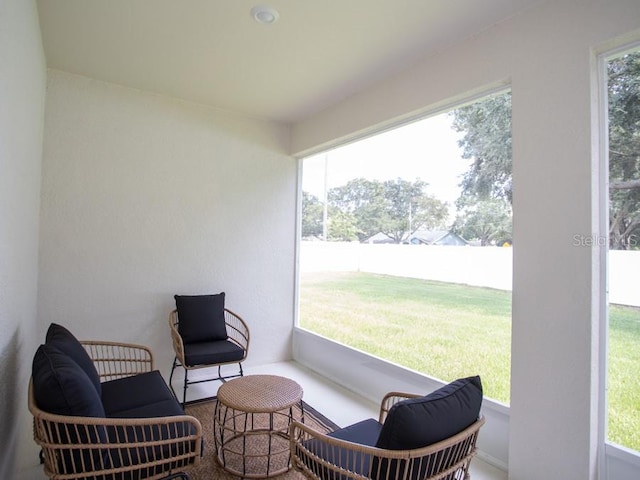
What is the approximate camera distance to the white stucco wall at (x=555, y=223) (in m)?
1.90

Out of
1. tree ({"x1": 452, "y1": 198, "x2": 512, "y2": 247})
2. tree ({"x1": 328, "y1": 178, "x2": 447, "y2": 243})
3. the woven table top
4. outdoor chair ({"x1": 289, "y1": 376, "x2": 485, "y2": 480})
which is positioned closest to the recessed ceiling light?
tree ({"x1": 328, "y1": 178, "x2": 447, "y2": 243})

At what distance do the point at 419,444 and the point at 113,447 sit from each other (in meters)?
1.24

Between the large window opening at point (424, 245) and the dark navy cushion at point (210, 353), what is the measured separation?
3.78 feet

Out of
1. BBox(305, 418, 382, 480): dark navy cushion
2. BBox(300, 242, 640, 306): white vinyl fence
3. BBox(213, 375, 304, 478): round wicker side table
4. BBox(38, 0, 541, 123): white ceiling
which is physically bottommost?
BBox(213, 375, 304, 478): round wicker side table

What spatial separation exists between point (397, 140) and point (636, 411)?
2.49m

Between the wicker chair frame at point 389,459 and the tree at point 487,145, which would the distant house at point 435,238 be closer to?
the tree at point 487,145

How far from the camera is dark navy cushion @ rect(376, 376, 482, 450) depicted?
1.32 m

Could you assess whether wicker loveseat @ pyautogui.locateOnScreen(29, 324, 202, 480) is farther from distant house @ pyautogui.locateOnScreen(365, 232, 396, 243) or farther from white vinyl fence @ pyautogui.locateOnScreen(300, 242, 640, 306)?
distant house @ pyautogui.locateOnScreen(365, 232, 396, 243)

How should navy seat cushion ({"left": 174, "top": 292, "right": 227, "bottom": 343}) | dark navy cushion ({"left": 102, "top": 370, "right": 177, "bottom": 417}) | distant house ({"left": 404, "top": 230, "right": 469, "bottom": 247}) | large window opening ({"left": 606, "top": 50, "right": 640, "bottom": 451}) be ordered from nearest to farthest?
large window opening ({"left": 606, "top": 50, "right": 640, "bottom": 451}), dark navy cushion ({"left": 102, "top": 370, "right": 177, "bottom": 417}), distant house ({"left": 404, "top": 230, "right": 469, "bottom": 247}), navy seat cushion ({"left": 174, "top": 292, "right": 227, "bottom": 343})

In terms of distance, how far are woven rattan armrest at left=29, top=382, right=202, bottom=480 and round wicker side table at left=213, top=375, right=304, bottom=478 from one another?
48 centimetres

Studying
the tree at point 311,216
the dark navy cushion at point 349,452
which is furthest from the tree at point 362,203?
the dark navy cushion at point 349,452

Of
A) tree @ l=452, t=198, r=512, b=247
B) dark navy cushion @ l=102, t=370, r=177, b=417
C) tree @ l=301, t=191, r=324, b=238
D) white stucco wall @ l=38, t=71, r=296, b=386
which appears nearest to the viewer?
dark navy cushion @ l=102, t=370, r=177, b=417

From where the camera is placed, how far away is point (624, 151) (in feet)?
6.35
